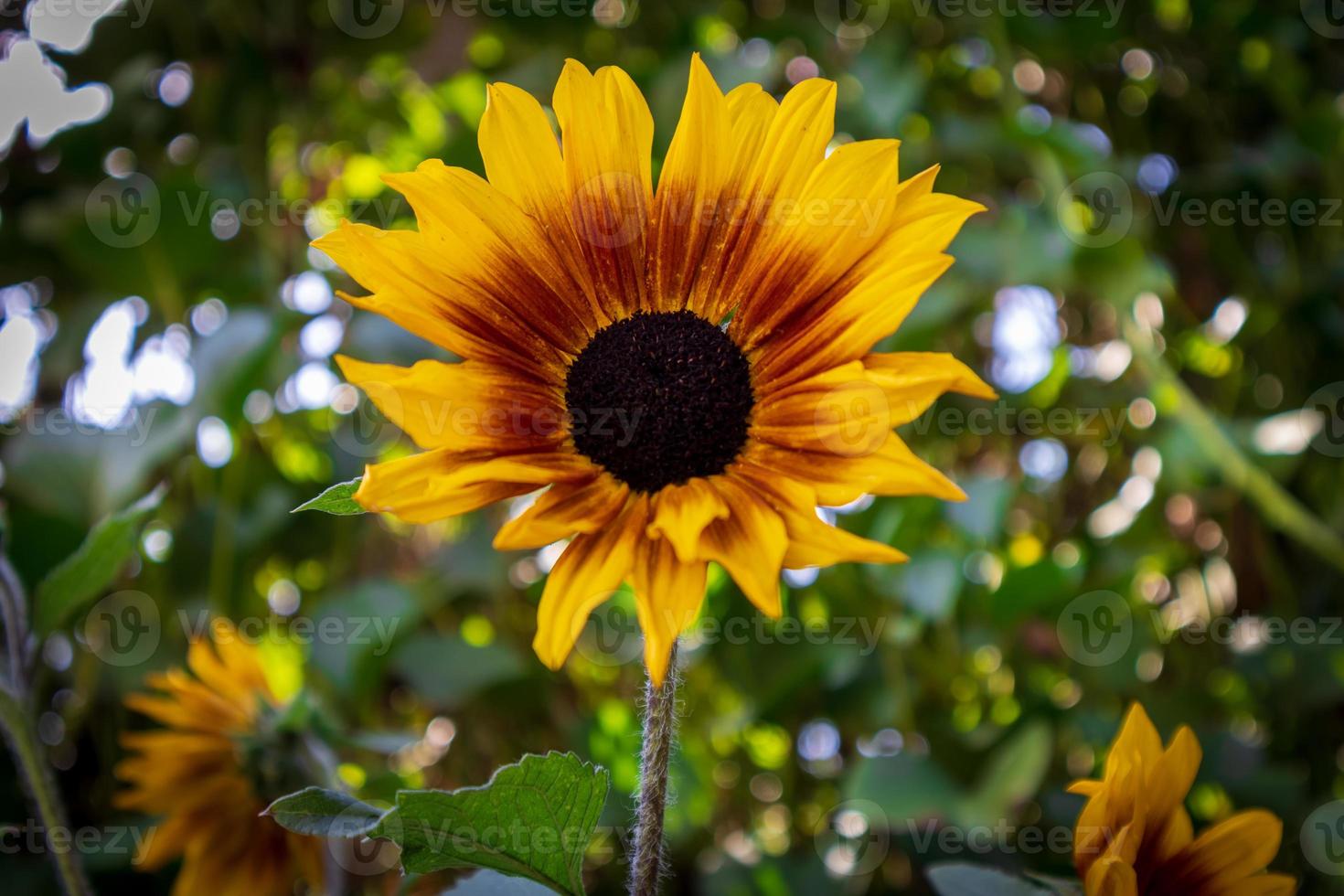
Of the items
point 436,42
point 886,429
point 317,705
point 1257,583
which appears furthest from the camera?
point 436,42

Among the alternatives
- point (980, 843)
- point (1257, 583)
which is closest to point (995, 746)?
point (980, 843)

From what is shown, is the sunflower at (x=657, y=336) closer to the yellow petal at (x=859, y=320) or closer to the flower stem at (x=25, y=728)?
the yellow petal at (x=859, y=320)

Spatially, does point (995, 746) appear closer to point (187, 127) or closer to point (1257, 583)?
point (1257, 583)

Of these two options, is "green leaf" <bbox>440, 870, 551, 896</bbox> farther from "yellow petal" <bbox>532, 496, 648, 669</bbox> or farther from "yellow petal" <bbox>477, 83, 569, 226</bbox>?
"yellow petal" <bbox>477, 83, 569, 226</bbox>

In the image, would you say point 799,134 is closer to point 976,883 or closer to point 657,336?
point 657,336

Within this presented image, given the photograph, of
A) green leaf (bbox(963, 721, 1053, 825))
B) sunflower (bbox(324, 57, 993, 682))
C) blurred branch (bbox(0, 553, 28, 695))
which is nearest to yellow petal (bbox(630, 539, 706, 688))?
sunflower (bbox(324, 57, 993, 682))

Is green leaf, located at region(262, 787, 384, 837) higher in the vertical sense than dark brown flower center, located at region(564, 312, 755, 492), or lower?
lower

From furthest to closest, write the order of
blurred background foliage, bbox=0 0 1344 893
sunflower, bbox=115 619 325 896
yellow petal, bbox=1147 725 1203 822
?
blurred background foliage, bbox=0 0 1344 893 < sunflower, bbox=115 619 325 896 < yellow petal, bbox=1147 725 1203 822
